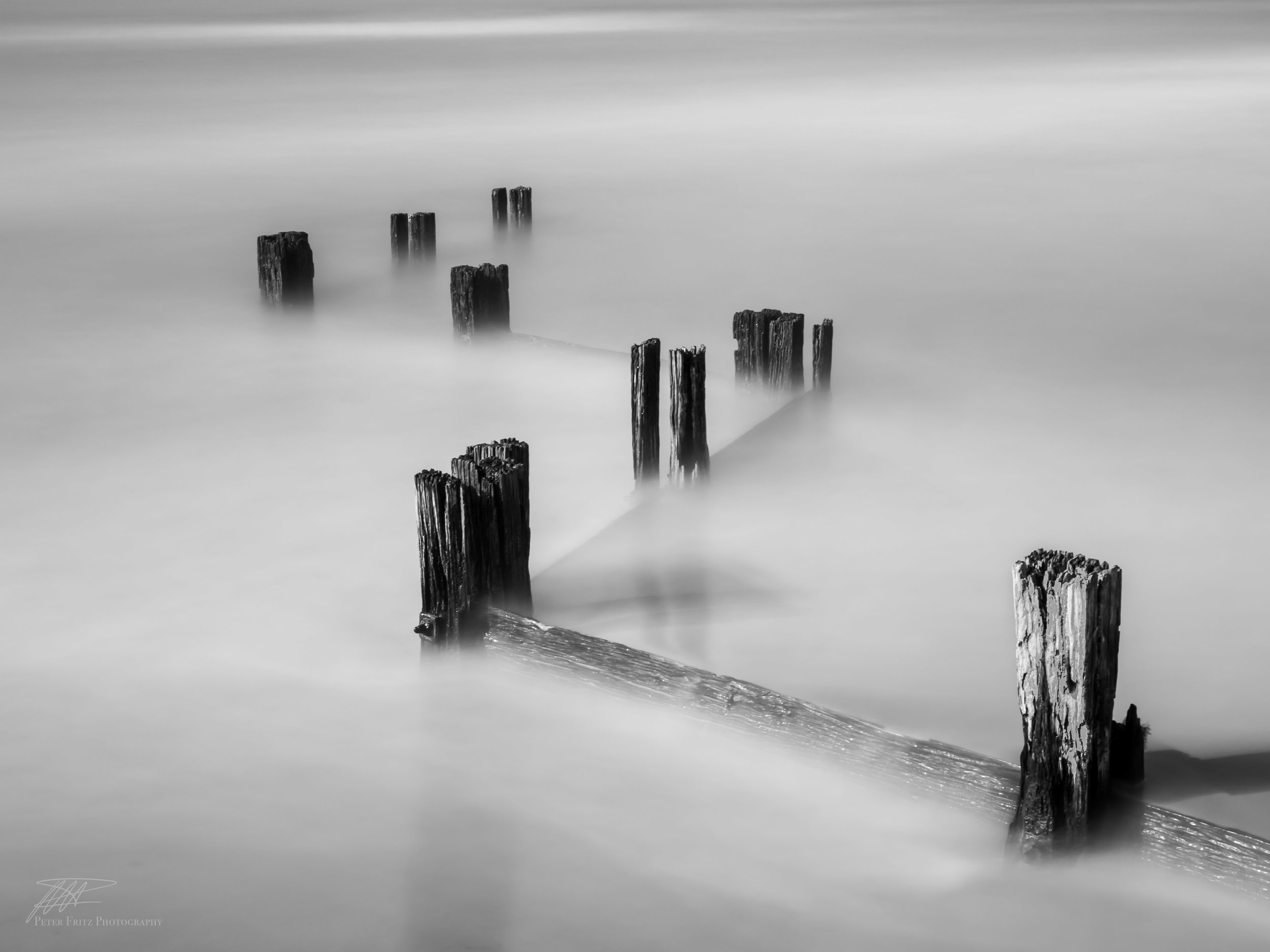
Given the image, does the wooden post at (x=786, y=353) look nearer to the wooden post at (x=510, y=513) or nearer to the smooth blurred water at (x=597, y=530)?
the smooth blurred water at (x=597, y=530)

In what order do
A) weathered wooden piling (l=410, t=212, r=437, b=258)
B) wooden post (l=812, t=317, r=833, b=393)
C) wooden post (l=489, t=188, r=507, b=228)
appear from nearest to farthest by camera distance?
wooden post (l=812, t=317, r=833, b=393)
weathered wooden piling (l=410, t=212, r=437, b=258)
wooden post (l=489, t=188, r=507, b=228)

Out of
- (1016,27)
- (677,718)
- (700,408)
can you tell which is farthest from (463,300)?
(1016,27)

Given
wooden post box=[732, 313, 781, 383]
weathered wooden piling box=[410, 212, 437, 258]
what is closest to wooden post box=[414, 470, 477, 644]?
wooden post box=[732, 313, 781, 383]

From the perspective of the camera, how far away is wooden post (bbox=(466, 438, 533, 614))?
5.11 metres

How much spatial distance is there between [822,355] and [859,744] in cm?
454

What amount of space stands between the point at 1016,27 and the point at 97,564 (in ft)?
154

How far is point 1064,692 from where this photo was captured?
3820 mm

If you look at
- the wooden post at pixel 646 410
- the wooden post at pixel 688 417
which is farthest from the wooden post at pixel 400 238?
the wooden post at pixel 688 417

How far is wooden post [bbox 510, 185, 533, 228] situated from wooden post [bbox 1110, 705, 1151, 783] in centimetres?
1076

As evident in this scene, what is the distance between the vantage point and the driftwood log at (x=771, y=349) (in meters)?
8.32

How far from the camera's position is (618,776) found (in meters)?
4.52
